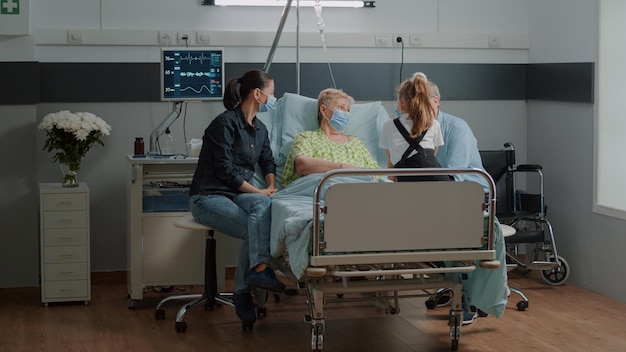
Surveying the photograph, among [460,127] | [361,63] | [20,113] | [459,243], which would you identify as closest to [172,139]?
[20,113]

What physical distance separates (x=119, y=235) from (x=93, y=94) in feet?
3.07

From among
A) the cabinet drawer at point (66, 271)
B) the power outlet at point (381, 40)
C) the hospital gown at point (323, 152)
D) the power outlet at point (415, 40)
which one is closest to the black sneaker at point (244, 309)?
the hospital gown at point (323, 152)

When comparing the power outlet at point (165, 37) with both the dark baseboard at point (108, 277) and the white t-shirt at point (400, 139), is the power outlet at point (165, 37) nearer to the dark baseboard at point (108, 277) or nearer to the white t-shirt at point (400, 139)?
the dark baseboard at point (108, 277)

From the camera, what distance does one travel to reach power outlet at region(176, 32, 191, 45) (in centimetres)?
620

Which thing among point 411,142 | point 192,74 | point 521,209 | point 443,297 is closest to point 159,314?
point 192,74

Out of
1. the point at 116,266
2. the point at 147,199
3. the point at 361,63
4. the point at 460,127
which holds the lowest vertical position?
the point at 116,266

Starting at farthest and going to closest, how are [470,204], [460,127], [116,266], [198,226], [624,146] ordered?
[116,266], [624,146], [460,127], [198,226], [470,204]

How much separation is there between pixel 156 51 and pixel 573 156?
2799 mm

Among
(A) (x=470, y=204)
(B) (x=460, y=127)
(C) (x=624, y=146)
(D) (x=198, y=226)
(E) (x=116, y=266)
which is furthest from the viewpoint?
(E) (x=116, y=266)

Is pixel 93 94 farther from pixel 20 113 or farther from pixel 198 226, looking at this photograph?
pixel 198 226

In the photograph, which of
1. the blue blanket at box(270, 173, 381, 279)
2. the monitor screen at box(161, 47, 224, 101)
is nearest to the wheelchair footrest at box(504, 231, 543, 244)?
the blue blanket at box(270, 173, 381, 279)

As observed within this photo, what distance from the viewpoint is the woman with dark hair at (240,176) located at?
4963 mm

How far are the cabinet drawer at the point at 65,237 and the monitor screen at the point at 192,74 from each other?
37.1 inches

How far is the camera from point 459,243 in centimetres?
438
